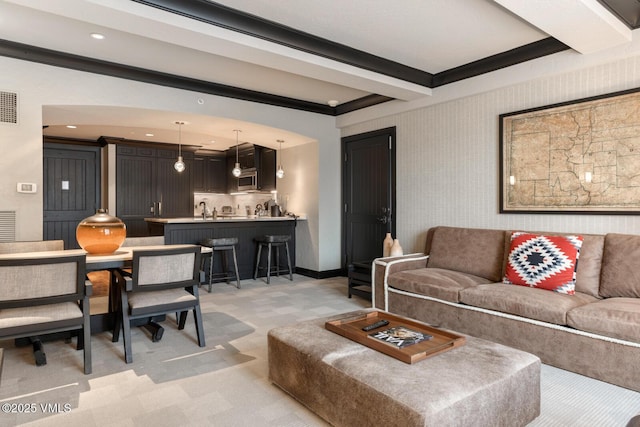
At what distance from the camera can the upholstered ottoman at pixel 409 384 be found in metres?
1.61

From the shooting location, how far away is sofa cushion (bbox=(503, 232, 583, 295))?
10.1 ft

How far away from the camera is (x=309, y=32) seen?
11.4 feet

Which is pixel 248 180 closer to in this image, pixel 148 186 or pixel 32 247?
pixel 148 186

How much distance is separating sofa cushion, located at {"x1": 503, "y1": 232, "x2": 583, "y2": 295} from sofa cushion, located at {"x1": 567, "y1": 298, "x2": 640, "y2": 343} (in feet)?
1.14

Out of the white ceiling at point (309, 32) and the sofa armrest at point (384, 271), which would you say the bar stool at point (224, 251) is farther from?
the sofa armrest at point (384, 271)

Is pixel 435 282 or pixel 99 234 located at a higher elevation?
pixel 99 234

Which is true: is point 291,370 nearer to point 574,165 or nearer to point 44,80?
point 574,165

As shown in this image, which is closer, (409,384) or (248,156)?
(409,384)

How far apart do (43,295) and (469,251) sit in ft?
12.2

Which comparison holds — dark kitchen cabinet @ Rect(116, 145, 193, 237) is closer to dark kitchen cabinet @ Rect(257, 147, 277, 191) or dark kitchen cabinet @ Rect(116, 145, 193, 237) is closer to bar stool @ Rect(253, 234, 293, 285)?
dark kitchen cabinet @ Rect(257, 147, 277, 191)

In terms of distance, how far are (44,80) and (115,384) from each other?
3.22 meters

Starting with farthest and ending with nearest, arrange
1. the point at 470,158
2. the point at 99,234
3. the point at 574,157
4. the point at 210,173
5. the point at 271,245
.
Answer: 1. the point at 210,173
2. the point at 271,245
3. the point at 470,158
4. the point at 574,157
5. the point at 99,234

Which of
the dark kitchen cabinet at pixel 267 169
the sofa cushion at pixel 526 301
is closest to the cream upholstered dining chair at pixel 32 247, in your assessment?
the sofa cushion at pixel 526 301

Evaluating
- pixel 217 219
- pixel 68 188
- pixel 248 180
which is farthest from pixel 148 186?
pixel 217 219
